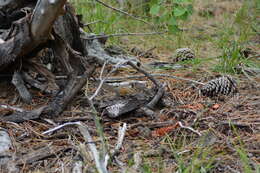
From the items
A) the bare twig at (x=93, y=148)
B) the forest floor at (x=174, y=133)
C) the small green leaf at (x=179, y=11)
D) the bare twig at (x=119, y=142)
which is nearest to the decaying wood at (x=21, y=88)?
the forest floor at (x=174, y=133)

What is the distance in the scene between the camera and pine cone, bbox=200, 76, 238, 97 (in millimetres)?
2102

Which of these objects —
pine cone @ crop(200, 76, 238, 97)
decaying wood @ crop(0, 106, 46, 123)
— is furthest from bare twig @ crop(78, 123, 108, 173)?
pine cone @ crop(200, 76, 238, 97)

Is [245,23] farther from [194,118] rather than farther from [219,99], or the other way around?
[194,118]

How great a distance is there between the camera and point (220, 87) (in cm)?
210

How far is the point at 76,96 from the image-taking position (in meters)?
2.05

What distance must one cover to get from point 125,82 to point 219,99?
0.69 metres

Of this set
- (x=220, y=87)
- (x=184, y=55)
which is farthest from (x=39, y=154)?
(x=184, y=55)

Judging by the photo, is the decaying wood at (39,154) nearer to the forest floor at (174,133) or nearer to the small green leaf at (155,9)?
the forest floor at (174,133)

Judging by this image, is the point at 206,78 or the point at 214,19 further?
the point at 214,19

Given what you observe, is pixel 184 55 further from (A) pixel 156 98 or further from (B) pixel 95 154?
(B) pixel 95 154

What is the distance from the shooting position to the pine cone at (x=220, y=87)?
2102mm

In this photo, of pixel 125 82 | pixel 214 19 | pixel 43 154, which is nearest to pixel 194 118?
pixel 125 82

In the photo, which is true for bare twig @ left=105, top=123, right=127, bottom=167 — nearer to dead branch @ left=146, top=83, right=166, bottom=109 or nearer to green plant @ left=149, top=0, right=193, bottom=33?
dead branch @ left=146, top=83, right=166, bottom=109

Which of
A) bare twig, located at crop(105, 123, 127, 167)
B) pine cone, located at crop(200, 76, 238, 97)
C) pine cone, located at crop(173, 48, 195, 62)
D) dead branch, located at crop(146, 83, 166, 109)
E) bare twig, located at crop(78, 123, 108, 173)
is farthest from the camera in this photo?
pine cone, located at crop(173, 48, 195, 62)
